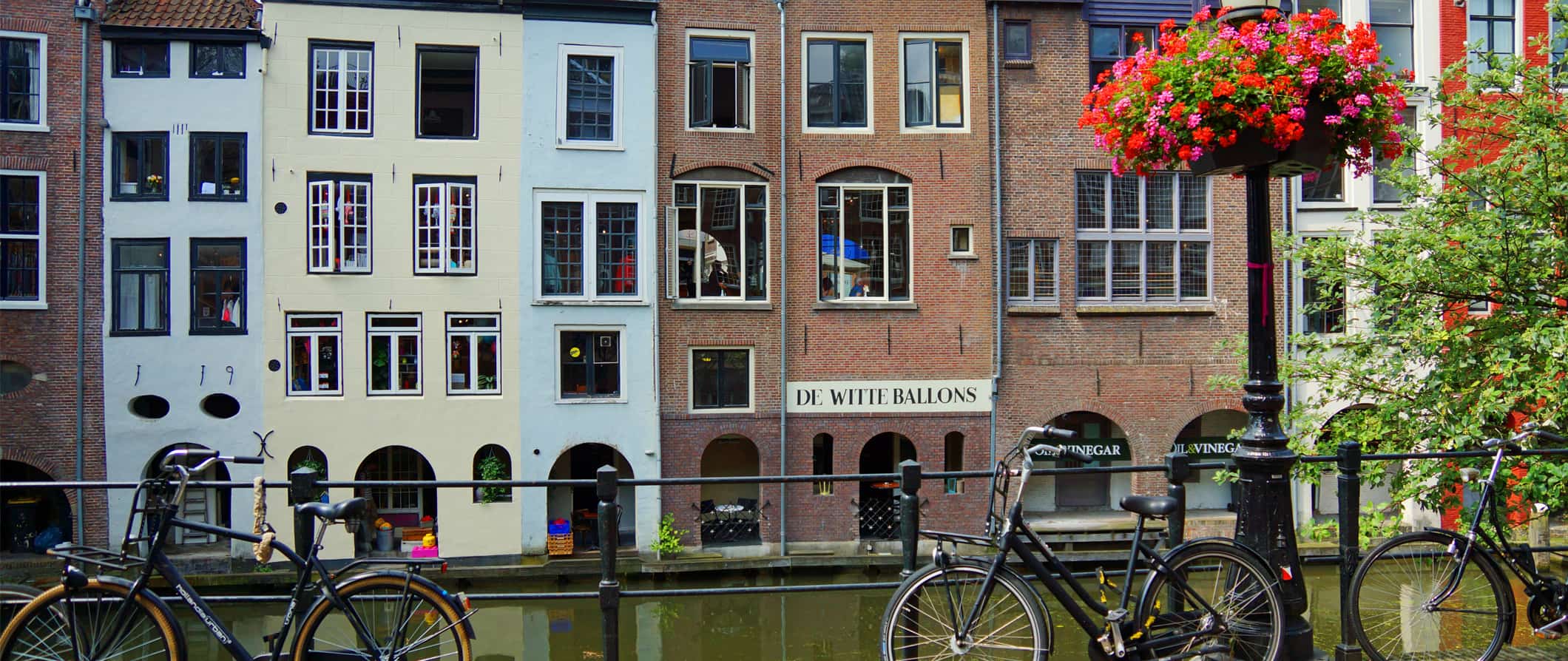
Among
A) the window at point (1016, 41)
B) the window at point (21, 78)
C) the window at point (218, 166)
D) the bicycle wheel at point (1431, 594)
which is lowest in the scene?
the bicycle wheel at point (1431, 594)

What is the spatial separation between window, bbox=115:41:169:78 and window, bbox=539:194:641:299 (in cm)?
748

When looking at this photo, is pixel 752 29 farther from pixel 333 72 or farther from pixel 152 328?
pixel 152 328

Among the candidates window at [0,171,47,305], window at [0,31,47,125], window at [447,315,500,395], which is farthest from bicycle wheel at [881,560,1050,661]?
window at [0,31,47,125]

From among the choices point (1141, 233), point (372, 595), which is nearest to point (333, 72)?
point (1141, 233)

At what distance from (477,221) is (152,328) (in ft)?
21.0

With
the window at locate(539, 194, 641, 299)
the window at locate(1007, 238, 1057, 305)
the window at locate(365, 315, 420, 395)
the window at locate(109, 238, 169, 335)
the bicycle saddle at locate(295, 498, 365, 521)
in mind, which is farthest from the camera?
the window at locate(1007, 238, 1057, 305)

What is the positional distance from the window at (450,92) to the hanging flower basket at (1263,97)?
61.5 ft

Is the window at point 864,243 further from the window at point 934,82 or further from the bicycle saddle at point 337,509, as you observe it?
the bicycle saddle at point 337,509

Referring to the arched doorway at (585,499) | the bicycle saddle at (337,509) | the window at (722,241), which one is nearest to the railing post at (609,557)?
the bicycle saddle at (337,509)

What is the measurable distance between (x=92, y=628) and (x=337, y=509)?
3.91ft

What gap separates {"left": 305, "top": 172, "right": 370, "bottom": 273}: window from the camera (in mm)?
22062

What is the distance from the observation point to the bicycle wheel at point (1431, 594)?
577 centimetres

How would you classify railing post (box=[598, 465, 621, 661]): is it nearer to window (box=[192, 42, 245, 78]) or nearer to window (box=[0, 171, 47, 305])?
window (box=[192, 42, 245, 78])

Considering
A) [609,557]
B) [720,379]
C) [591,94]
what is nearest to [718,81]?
[591,94]
